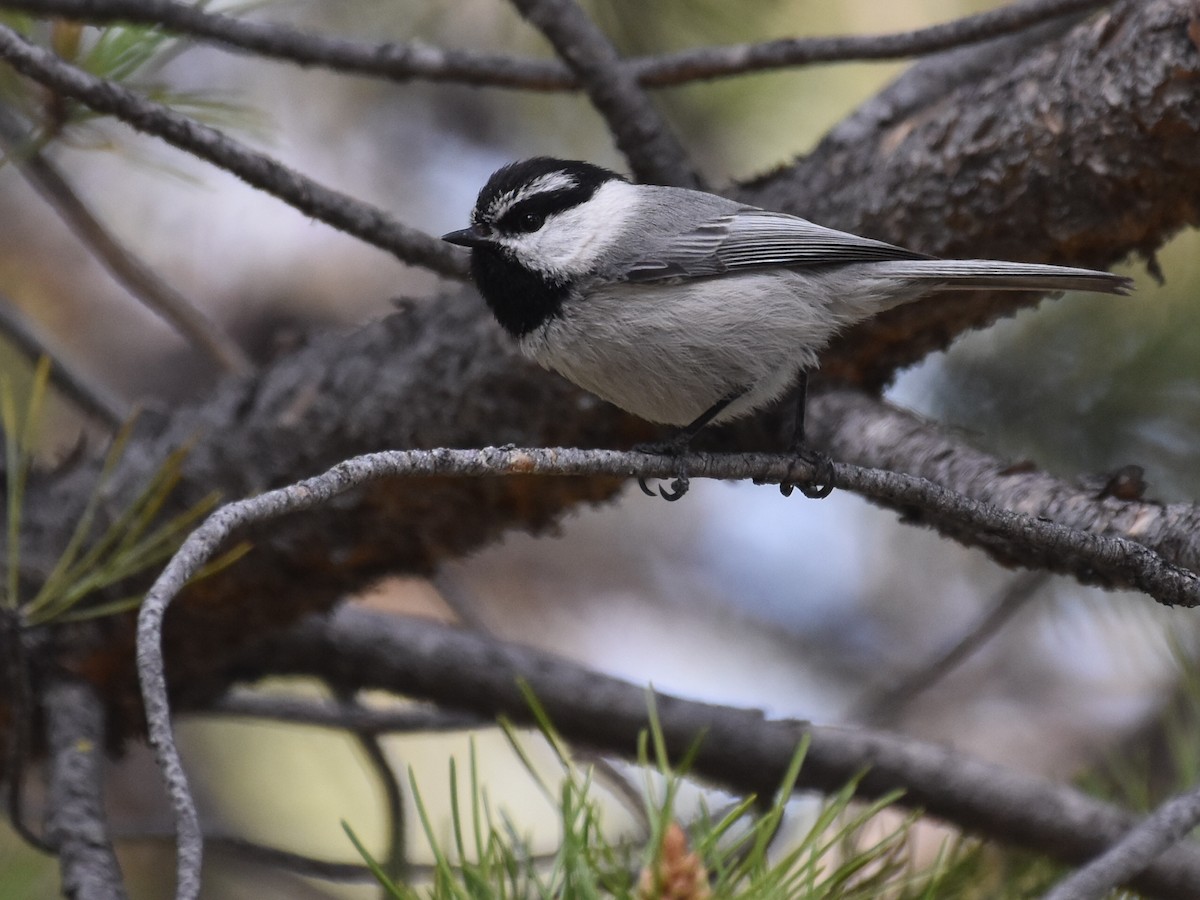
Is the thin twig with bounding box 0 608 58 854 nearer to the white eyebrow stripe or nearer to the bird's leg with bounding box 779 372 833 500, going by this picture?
the white eyebrow stripe

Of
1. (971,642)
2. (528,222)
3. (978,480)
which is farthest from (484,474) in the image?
(971,642)

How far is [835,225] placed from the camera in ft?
7.13

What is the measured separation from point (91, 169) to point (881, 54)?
324cm

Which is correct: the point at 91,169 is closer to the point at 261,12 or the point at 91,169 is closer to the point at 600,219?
the point at 261,12

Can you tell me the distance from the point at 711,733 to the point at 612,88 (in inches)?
55.5

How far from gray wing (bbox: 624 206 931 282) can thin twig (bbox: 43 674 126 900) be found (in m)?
1.30

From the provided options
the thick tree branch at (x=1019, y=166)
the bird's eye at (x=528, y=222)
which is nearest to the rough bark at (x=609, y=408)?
the thick tree branch at (x=1019, y=166)

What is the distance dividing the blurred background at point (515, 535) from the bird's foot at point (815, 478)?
131cm

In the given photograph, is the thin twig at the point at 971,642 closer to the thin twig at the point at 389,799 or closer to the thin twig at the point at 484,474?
the thin twig at the point at 484,474

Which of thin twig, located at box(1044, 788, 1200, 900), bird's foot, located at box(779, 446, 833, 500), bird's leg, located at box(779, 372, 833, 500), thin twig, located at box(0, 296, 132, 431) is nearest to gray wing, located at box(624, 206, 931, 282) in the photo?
bird's leg, located at box(779, 372, 833, 500)

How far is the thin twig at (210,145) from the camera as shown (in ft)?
6.08

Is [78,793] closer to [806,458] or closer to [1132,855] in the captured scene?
[806,458]

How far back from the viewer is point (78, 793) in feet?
6.59

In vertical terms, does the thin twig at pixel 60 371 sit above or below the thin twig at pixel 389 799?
above
